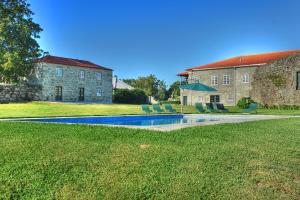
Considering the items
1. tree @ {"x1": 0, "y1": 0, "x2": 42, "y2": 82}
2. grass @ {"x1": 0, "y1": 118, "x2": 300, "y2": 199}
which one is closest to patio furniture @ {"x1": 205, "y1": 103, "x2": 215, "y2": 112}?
grass @ {"x1": 0, "y1": 118, "x2": 300, "y2": 199}

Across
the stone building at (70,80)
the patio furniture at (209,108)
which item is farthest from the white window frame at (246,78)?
the stone building at (70,80)

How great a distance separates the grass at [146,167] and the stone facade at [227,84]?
31.9 m

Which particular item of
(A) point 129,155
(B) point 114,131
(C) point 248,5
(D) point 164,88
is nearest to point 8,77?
(C) point 248,5

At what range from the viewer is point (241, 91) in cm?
3950

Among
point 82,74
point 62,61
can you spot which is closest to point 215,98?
point 82,74

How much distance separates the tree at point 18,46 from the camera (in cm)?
3553

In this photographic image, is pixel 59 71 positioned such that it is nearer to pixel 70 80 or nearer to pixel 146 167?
pixel 70 80

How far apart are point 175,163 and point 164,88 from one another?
68.4 metres

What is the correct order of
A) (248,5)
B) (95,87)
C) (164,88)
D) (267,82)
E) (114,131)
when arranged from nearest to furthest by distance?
(114,131), (248,5), (267,82), (95,87), (164,88)

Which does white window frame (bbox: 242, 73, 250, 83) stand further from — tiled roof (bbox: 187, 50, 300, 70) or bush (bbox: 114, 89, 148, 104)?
bush (bbox: 114, 89, 148, 104)

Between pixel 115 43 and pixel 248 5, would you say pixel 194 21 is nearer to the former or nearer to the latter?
pixel 248 5

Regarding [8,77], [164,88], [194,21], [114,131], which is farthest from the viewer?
[164,88]

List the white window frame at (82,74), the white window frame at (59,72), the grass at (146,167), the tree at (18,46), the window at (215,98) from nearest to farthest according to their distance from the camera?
1. the grass at (146,167)
2. the tree at (18,46)
3. the white window frame at (59,72)
4. the window at (215,98)
5. the white window frame at (82,74)

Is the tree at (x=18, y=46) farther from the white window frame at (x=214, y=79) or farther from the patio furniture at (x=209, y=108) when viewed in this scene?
the white window frame at (x=214, y=79)
